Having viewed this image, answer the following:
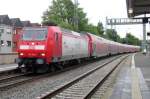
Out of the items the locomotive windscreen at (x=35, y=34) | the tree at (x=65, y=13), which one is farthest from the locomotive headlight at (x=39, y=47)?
the tree at (x=65, y=13)

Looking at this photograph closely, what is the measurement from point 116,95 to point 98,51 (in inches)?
1267

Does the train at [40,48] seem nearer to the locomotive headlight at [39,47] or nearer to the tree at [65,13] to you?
the locomotive headlight at [39,47]

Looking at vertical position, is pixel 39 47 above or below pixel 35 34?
below

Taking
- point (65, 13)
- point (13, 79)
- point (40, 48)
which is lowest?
point (13, 79)

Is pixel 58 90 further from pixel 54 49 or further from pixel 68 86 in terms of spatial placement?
pixel 54 49

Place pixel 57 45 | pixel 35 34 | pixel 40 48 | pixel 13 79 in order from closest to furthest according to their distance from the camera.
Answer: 1. pixel 13 79
2. pixel 40 48
3. pixel 35 34
4. pixel 57 45

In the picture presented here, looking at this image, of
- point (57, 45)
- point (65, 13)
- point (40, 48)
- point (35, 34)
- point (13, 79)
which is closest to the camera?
point (13, 79)

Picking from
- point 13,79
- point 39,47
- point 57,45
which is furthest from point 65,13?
point 13,79

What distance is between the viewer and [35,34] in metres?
22.5

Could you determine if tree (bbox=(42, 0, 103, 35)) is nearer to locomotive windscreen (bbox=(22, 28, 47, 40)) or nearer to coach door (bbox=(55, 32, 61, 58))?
coach door (bbox=(55, 32, 61, 58))

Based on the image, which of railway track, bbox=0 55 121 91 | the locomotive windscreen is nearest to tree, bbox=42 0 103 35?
the locomotive windscreen

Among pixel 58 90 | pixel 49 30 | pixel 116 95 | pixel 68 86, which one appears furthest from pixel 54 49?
pixel 116 95

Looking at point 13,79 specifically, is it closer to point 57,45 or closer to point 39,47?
point 39,47

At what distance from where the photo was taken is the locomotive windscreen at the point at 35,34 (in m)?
22.4
